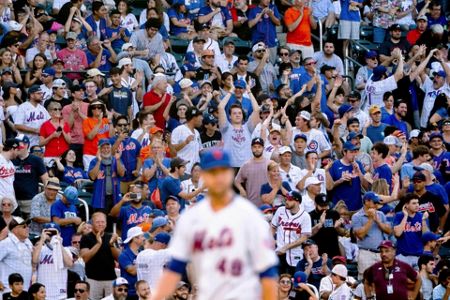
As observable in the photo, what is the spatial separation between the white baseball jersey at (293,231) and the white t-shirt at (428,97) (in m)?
6.47

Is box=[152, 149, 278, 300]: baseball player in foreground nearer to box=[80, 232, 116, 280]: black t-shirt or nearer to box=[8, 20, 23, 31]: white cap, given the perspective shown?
box=[80, 232, 116, 280]: black t-shirt

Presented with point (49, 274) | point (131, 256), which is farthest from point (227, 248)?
point (49, 274)

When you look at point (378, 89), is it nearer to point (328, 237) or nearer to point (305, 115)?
point (305, 115)

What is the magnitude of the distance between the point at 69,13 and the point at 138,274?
8301 mm

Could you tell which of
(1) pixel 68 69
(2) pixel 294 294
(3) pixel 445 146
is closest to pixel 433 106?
(3) pixel 445 146

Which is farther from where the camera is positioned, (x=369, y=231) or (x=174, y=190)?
(x=174, y=190)

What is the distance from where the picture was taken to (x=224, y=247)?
937 cm

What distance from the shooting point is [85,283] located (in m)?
17.3

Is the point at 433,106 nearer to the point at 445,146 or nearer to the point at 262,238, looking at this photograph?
the point at 445,146

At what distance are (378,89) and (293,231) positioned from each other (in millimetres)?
6195

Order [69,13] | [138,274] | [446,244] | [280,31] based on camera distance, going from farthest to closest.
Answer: [280,31] < [69,13] < [446,244] < [138,274]

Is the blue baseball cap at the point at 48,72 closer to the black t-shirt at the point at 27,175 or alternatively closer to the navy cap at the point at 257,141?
the black t-shirt at the point at 27,175

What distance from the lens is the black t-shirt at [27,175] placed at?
19609 mm

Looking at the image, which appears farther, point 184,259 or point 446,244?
point 446,244
